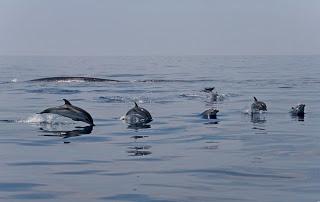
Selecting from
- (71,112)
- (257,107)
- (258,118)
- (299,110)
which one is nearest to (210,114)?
(258,118)

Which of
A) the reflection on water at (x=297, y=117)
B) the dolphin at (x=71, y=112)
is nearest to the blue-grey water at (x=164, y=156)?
the reflection on water at (x=297, y=117)

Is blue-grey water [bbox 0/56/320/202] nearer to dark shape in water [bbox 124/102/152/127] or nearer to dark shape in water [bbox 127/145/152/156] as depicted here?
dark shape in water [bbox 127/145/152/156]

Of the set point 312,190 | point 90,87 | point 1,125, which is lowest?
point 312,190

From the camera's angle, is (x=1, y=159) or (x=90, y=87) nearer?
(x=1, y=159)

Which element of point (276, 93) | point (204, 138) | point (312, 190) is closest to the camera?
point (312, 190)

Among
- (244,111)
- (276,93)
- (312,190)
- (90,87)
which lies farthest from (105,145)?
(90,87)

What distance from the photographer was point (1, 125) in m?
20.7

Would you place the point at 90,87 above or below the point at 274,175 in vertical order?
above

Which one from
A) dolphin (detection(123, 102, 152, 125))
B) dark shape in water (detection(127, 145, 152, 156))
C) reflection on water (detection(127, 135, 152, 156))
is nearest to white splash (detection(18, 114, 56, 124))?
dolphin (detection(123, 102, 152, 125))

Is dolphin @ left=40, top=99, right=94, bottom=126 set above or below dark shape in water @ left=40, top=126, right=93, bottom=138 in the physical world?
above

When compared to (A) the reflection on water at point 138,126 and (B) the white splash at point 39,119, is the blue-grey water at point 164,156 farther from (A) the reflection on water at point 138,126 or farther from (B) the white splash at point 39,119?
(A) the reflection on water at point 138,126

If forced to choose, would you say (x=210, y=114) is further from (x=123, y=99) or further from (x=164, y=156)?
(x=164, y=156)

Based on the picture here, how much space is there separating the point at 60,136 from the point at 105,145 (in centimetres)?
215

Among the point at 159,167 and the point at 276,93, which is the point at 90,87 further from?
the point at 159,167
